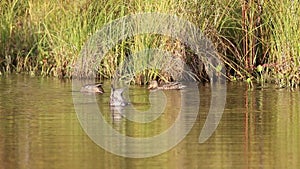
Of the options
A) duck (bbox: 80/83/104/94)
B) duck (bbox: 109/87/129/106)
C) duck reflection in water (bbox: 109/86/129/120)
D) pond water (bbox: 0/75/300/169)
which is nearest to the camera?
pond water (bbox: 0/75/300/169)

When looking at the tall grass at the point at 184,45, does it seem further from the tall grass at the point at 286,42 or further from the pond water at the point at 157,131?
the pond water at the point at 157,131

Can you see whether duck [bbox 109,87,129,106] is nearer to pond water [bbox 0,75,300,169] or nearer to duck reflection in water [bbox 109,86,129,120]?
duck reflection in water [bbox 109,86,129,120]

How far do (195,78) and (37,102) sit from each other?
10.5 ft

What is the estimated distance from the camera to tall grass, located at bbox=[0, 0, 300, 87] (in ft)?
48.0

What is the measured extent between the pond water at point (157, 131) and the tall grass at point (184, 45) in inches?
23.0

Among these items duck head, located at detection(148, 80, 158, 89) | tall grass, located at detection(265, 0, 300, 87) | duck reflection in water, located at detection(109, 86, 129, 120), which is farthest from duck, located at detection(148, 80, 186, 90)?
duck reflection in water, located at detection(109, 86, 129, 120)

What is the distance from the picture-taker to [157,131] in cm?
1025

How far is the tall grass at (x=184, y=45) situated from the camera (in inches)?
576

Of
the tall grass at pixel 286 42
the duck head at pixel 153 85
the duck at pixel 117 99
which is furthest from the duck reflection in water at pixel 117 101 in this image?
the tall grass at pixel 286 42

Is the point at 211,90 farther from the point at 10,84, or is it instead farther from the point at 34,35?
the point at 34,35

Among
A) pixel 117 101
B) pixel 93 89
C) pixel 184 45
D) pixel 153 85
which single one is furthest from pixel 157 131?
pixel 184 45

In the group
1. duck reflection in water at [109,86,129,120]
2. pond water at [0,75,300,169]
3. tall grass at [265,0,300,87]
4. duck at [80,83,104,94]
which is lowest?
pond water at [0,75,300,169]

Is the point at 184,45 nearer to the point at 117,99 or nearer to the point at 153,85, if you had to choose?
the point at 153,85

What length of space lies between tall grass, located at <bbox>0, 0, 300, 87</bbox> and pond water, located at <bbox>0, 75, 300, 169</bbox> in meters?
0.58
